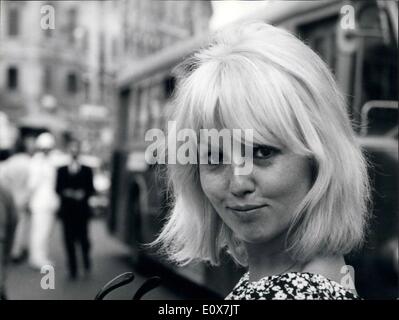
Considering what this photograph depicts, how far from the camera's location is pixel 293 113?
3.08ft

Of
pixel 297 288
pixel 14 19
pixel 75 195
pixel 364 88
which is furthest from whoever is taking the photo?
pixel 75 195

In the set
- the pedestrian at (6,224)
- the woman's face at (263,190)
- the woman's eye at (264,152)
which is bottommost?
the pedestrian at (6,224)

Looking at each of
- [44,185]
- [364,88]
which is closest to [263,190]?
[364,88]

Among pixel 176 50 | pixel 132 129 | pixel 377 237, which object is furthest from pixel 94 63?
pixel 377 237

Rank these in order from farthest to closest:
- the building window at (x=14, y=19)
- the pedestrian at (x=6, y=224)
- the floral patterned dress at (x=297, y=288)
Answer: the pedestrian at (x=6, y=224) → the building window at (x=14, y=19) → the floral patterned dress at (x=297, y=288)

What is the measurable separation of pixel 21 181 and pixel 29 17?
10.5 ft

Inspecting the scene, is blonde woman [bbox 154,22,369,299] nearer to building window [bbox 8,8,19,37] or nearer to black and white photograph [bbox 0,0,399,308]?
black and white photograph [bbox 0,0,399,308]

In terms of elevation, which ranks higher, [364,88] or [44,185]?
[364,88]

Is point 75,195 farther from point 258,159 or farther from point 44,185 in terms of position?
point 258,159

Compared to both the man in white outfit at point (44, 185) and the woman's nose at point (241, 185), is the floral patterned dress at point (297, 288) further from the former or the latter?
the man in white outfit at point (44, 185)

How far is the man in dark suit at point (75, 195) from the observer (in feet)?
14.8


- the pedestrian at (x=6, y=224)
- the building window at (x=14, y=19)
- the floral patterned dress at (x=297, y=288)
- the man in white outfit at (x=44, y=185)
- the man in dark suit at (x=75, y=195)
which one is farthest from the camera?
the man in white outfit at (x=44, y=185)

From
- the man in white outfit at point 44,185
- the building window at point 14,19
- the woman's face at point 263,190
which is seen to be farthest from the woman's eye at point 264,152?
the man in white outfit at point 44,185

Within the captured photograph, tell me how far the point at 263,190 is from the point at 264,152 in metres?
0.06
